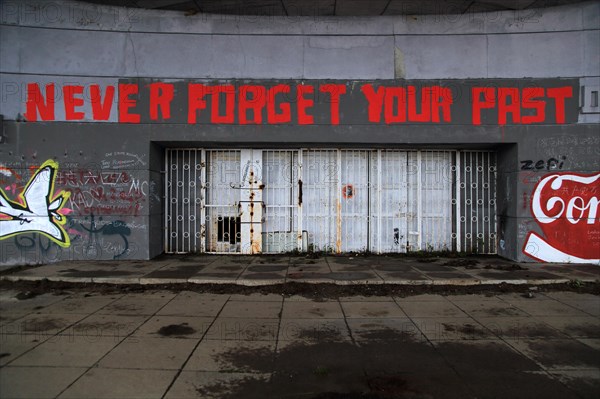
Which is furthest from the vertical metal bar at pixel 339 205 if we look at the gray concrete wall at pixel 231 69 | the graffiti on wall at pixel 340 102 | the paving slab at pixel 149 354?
the paving slab at pixel 149 354

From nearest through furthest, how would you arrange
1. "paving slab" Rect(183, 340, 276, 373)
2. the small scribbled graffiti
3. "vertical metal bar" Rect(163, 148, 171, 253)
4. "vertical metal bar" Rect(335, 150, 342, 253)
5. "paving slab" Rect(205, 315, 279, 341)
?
1. "paving slab" Rect(183, 340, 276, 373)
2. "paving slab" Rect(205, 315, 279, 341)
3. the small scribbled graffiti
4. "vertical metal bar" Rect(163, 148, 171, 253)
5. "vertical metal bar" Rect(335, 150, 342, 253)

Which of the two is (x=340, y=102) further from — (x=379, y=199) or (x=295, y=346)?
(x=295, y=346)

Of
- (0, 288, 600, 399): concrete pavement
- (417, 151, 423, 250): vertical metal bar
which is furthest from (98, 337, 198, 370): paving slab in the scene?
(417, 151, 423, 250): vertical metal bar

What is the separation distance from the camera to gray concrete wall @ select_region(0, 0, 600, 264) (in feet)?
Answer: 28.5

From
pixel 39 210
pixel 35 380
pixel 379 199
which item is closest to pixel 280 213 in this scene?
pixel 379 199

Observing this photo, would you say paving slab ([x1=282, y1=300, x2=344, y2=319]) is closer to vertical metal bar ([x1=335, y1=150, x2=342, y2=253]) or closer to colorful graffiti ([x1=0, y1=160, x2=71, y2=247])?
vertical metal bar ([x1=335, y1=150, x2=342, y2=253])

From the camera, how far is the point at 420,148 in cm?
969

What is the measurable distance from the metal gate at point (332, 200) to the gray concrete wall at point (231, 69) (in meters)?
0.75

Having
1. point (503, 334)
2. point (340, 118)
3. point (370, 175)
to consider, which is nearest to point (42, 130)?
point (340, 118)

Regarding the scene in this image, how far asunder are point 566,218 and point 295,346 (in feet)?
25.4

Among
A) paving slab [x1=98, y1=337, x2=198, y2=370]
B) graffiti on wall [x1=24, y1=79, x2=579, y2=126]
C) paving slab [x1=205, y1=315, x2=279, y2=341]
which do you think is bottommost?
paving slab [x1=98, y1=337, x2=198, y2=370]

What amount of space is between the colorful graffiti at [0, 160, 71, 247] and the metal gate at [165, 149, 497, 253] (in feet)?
7.83

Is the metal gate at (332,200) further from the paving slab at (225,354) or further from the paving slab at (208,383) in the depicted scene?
the paving slab at (208,383)

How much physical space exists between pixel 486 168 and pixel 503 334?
19.6 feet
